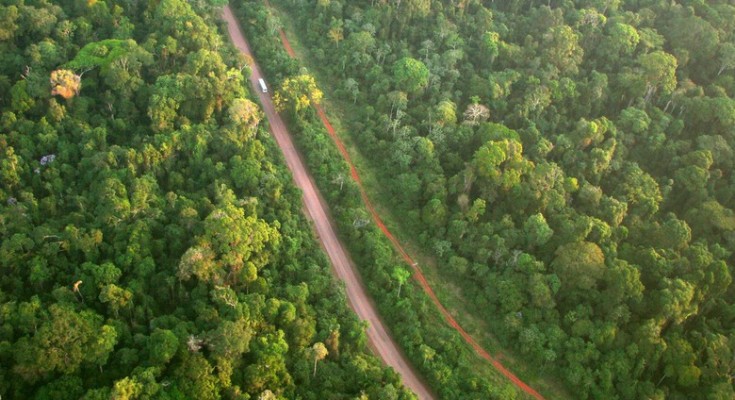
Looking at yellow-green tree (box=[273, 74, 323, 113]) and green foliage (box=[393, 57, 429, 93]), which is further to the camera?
green foliage (box=[393, 57, 429, 93])

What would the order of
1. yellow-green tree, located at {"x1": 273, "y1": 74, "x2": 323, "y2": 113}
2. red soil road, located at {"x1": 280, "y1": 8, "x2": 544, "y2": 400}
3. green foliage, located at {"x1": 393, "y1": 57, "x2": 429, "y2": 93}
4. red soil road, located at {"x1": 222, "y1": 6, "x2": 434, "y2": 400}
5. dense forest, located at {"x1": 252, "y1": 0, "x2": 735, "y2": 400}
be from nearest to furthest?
red soil road, located at {"x1": 222, "y1": 6, "x2": 434, "y2": 400} → dense forest, located at {"x1": 252, "y1": 0, "x2": 735, "y2": 400} → red soil road, located at {"x1": 280, "y1": 8, "x2": 544, "y2": 400} → yellow-green tree, located at {"x1": 273, "y1": 74, "x2": 323, "y2": 113} → green foliage, located at {"x1": 393, "y1": 57, "x2": 429, "y2": 93}

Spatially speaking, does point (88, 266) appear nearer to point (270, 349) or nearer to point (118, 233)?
point (118, 233)

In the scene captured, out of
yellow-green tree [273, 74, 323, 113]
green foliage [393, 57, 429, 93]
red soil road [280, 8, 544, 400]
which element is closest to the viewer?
red soil road [280, 8, 544, 400]

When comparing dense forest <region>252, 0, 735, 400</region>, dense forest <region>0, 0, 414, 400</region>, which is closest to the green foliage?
dense forest <region>252, 0, 735, 400</region>

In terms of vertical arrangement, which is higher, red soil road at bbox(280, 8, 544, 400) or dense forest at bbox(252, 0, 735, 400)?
dense forest at bbox(252, 0, 735, 400)

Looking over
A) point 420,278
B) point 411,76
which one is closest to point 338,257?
point 420,278

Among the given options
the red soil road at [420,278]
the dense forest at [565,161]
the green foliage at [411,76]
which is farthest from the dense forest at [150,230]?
the green foliage at [411,76]

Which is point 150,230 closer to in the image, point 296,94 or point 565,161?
point 296,94

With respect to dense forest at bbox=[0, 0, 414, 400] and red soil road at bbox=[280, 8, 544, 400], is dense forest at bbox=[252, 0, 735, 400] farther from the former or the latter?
dense forest at bbox=[0, 0, 414, 400]
